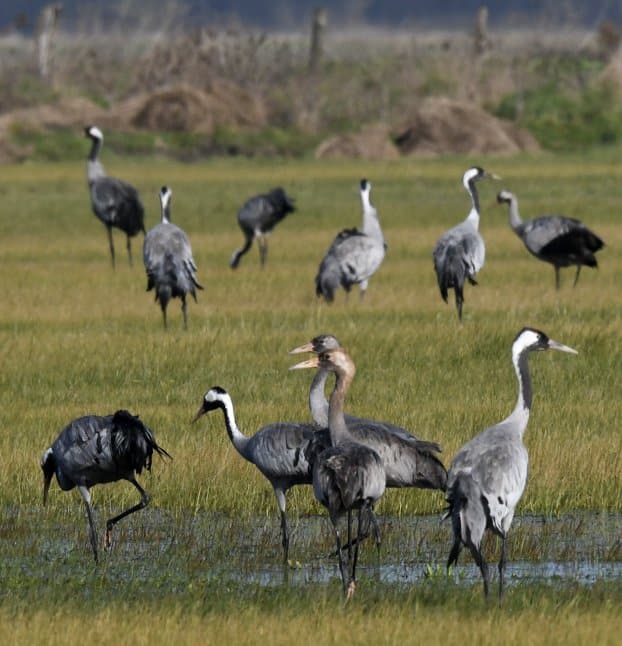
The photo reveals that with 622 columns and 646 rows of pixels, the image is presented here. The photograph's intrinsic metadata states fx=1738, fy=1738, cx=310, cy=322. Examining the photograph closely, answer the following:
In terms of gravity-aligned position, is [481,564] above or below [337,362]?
below

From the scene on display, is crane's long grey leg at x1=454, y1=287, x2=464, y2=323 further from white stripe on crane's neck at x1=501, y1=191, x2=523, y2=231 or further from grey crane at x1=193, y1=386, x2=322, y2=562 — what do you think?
grey crane at x1=193, y1=386, x2=322, y2=562

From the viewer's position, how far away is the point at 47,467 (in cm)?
1045

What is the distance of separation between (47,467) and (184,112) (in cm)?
4181

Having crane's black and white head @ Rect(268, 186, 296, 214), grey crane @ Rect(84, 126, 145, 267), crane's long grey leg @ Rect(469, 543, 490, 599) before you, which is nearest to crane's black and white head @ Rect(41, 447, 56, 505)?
crane's long grey leg @ Rect(469, 543, 490, 599)

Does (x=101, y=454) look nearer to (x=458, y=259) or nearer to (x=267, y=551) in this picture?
(x=267, y=551)

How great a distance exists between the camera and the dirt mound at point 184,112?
169 feet

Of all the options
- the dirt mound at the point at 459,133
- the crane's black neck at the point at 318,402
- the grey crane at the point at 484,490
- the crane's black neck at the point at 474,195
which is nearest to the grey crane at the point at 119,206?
the crane's black neck at the point at 474,195

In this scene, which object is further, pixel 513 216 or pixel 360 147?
pixel 360 147

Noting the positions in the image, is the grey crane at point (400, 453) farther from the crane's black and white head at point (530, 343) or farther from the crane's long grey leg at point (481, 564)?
the crane's long grey leg at point (481, 564)

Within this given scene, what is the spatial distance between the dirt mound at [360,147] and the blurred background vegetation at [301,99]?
4 centimetres

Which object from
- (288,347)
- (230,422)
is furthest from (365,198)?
(230,422)

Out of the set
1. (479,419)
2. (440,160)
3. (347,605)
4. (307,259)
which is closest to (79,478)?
(347,605)

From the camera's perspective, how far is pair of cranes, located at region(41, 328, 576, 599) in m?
8.57

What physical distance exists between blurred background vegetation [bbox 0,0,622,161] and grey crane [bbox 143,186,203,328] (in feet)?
96.0
